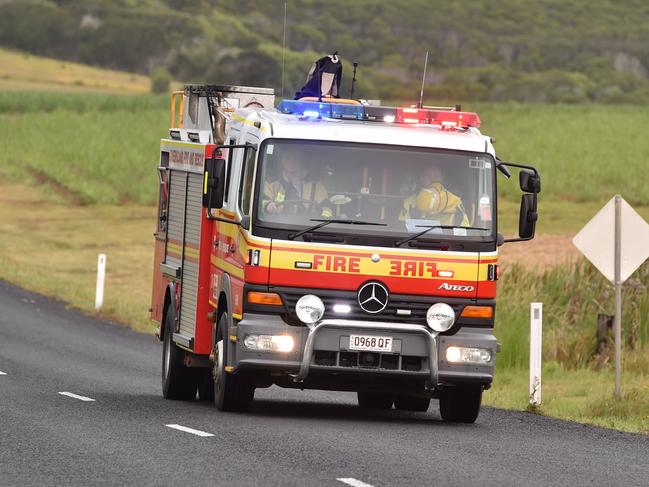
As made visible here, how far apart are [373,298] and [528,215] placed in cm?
149

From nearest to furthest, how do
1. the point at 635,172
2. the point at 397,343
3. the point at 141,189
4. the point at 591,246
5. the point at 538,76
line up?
the point at 397,343 < the point at 591,246 < the point at 141,189 < the point at 635,172 < the point at 538,76

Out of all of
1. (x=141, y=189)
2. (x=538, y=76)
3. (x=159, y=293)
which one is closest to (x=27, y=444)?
(x=159, y=293)

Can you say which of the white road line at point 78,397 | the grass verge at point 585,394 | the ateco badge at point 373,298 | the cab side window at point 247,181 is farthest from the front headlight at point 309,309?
the grass verge at point 585,394

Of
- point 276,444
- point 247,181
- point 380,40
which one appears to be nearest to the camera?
point 276,444

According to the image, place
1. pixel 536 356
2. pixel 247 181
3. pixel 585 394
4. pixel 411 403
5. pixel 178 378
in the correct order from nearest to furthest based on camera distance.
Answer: pixel 247 181, pixel 178 378, pixel 411 403, pixel 536 356, pixel 585 394

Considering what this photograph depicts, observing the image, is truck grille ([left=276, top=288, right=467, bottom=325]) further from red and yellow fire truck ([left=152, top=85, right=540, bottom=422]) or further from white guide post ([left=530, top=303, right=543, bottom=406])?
white guide post ([left=530, top=303, right=543, bottom=406])

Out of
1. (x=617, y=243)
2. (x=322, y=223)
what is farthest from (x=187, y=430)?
(x=617, y=243)

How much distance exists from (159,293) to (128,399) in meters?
1.91

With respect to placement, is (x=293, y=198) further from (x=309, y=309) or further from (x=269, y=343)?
(x=269, y=343)

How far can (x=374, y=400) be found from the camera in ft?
60.0

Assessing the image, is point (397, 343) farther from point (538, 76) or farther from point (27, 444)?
point (538, 76)

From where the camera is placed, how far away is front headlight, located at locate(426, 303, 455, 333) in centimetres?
1474

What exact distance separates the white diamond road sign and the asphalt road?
207 cm

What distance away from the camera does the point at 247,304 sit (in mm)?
14695
